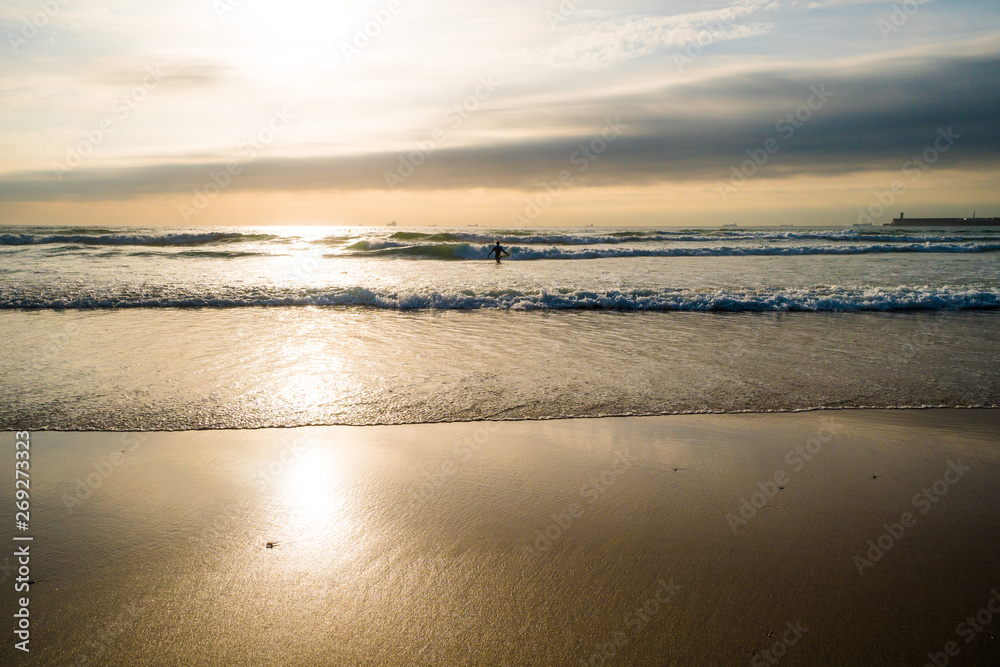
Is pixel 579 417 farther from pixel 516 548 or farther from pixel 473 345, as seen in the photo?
pixel 473 345

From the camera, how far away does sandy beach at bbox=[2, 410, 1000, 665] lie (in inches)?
104

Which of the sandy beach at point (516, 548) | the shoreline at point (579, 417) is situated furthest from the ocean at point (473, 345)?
the sandy beach at point (516, 548)

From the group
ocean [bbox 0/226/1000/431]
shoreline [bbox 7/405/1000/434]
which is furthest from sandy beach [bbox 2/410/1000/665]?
ocean [bbox 0/226/1000/431]

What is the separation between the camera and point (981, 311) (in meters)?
12.8

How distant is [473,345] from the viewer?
9.19 meters

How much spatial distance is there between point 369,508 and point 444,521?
60 cm

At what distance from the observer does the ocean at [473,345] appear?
20.1 feet

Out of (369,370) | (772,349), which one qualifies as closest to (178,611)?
(369,370)

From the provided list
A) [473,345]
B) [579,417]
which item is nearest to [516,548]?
[579,417]

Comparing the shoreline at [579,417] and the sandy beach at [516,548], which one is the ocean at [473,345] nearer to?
the shoreline at [579,417]

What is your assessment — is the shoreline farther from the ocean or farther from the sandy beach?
the sandy beach

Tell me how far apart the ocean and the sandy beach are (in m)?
0.92

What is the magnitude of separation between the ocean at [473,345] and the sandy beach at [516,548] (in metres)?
0.92

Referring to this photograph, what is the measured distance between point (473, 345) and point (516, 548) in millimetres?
5932
